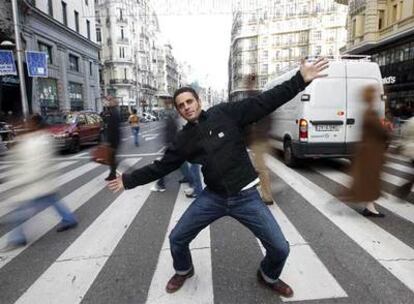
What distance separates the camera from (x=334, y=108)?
7.86 meters

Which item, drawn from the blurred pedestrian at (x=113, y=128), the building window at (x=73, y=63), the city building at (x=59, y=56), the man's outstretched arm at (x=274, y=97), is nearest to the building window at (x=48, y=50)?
Answer: the city building at (x=59, y=56)

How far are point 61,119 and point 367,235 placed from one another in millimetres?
13053

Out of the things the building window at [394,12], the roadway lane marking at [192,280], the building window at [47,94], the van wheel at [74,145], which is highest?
the building window at [394,12]

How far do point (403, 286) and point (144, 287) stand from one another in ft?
7.91

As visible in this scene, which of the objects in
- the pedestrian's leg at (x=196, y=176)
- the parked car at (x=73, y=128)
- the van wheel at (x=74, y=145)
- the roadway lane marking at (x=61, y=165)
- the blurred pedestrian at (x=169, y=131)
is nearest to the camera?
the pedestrian's leg at (x=196, y=176)

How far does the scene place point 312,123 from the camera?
312 inches

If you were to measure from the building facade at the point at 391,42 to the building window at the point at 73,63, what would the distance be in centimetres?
2523

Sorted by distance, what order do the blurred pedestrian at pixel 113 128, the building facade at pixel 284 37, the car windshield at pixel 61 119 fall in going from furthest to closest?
the building facade at pixel 284 37
the car windshield at pixel 61 119
the blurred pedestrian at pixel 113 128

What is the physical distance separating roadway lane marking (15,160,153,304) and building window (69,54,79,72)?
29.3 m

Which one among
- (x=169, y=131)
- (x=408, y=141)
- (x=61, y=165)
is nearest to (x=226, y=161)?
(x=408, y=141)

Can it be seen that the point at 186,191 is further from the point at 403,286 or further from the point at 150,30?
the point at 150,30

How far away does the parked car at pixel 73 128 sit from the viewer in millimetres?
13094

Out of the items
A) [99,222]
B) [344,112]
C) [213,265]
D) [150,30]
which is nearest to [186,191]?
[99,222]

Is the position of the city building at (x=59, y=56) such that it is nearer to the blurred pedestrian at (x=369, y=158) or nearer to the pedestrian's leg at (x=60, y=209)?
the pedestrian's leg at (x=60, y=209)
